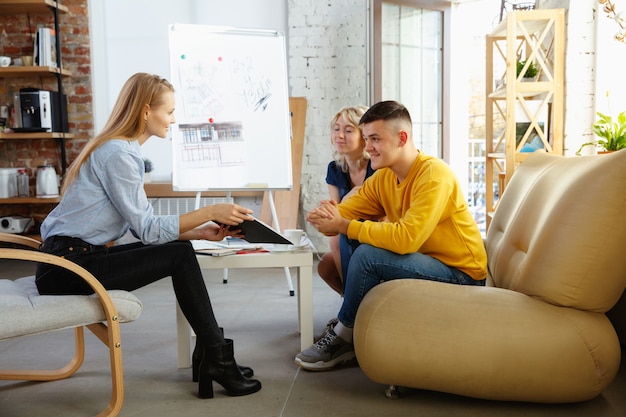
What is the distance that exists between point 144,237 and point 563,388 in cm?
145

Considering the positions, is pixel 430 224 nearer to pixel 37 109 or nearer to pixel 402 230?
pixel 402 230

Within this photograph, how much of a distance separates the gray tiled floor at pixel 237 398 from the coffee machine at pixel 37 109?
8.34 feet

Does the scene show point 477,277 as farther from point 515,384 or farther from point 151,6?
point 151,6

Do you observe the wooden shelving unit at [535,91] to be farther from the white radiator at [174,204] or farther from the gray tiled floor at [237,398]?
the white radiator at [174,204]

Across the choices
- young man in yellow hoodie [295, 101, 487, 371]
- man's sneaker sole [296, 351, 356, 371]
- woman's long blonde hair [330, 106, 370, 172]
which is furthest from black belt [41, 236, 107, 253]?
woman's long blonde hair [330, 106, 370, 172]

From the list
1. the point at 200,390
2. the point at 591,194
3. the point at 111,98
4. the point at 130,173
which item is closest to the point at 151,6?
the point at 111,98

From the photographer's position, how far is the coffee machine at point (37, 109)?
17.3 ft

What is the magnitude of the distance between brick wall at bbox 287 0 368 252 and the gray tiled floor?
225 cm

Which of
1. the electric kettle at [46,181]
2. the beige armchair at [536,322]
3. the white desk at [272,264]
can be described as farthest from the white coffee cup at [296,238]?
the electric kettle at [46,181]

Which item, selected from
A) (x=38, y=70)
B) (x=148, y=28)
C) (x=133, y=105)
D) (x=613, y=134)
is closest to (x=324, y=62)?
(x=148, y=28)

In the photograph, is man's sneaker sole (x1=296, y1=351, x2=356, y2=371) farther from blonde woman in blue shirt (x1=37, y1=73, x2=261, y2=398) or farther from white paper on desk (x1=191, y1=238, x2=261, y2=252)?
white paper on desk (x1=191, y1=238, x2=261, y2=252)

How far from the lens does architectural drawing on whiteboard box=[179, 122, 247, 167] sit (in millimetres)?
3936

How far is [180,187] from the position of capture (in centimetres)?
392

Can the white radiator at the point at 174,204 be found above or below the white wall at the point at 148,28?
below
